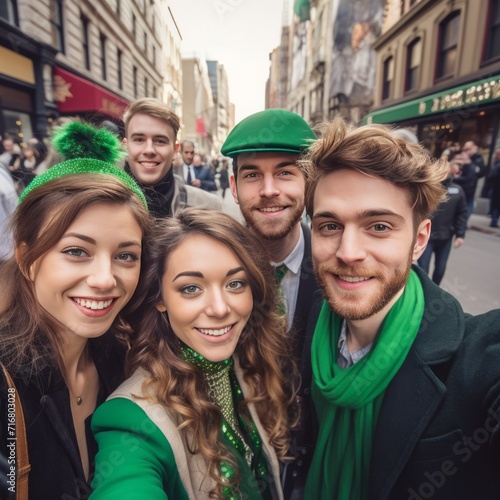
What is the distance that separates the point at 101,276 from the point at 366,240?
3.66 feet

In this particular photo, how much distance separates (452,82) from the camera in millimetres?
11930

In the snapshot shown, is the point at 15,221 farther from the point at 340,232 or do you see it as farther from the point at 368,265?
the point at 368,265

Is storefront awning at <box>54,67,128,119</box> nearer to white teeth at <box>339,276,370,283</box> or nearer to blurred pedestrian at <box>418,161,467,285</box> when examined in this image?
blurred pedestrian at <box>418,161,467,285</box>

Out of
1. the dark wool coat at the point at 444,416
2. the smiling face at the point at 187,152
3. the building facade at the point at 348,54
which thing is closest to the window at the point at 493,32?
the building facade at the point at 348,54

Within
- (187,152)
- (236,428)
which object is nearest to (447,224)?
(236,428)

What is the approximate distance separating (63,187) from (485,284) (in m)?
6.11

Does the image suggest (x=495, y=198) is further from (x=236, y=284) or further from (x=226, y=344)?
(x=226, y=344)

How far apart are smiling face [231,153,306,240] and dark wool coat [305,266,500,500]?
1071mm

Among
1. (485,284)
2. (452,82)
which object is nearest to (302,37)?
(452,82)

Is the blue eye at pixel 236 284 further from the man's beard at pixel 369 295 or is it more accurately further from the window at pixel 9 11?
the window at pixel 9 11

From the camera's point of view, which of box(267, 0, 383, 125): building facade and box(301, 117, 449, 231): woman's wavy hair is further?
box(267, 0, 383, 125): building facade

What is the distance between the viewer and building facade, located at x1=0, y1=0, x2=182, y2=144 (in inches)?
338

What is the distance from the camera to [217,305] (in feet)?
4.79

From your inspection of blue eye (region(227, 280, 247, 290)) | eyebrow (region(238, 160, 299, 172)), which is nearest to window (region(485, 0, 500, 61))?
eyebrow (region(238, 160, 299, 172))
